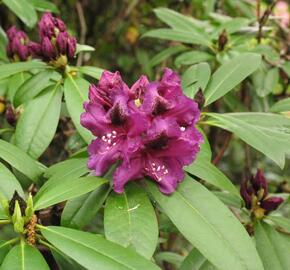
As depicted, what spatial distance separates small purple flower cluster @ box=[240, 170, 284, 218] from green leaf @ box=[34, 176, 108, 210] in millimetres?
456

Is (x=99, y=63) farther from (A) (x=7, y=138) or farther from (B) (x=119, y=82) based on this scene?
(B) (x=119, y=82)

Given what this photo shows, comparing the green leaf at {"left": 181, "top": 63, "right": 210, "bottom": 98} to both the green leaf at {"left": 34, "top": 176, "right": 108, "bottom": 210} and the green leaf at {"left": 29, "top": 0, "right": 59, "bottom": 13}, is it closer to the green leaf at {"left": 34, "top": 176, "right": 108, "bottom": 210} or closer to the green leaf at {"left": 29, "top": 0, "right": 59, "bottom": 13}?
the green leaf at {"left": 34, "top": 176, "right": 108, "bottom": 210}

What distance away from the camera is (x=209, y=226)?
1060 millimetres

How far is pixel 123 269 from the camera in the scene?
0.96 meters

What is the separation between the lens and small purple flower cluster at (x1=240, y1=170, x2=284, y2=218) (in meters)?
1.43

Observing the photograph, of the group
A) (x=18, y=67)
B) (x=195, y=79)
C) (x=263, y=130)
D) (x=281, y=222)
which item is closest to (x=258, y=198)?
(x=281, y=222)

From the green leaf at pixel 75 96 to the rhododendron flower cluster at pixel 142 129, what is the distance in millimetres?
261

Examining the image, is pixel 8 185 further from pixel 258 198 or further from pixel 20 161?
pixel 258 198

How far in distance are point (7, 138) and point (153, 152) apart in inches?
28.8

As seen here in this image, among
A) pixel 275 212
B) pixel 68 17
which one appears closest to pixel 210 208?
pixel 275 212

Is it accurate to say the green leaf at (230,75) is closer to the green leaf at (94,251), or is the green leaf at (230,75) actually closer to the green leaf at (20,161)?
the green leaf at (20,161)

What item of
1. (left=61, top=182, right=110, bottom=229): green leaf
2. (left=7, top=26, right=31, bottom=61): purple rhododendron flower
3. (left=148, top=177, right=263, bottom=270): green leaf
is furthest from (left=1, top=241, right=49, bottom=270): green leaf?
(left=7, top=26, right=31, bottom=61): purple rhododendron flower

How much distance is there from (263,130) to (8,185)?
55 centimetres

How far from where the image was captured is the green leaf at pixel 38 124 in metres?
1.42
